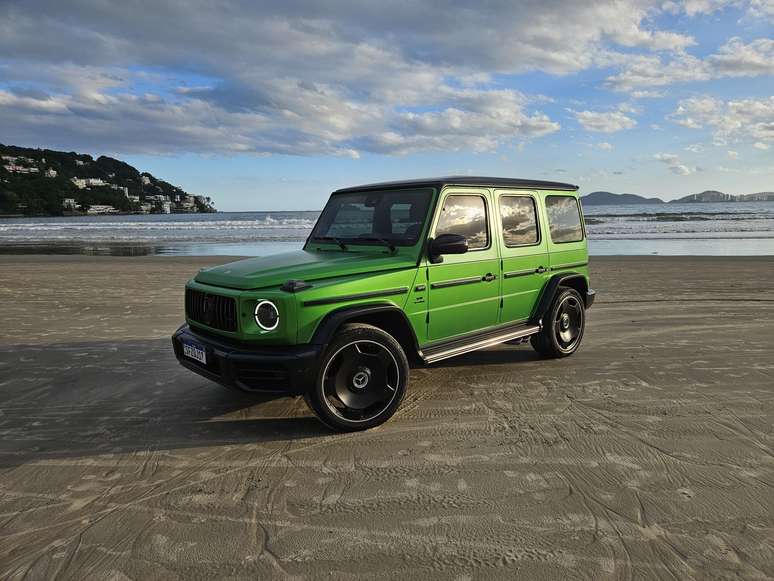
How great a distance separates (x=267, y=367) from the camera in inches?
137

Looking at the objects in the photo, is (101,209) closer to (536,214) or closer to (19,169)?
(19,169)

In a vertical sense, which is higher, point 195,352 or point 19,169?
point 19,169

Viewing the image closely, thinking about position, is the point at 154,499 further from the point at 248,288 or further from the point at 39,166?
the point at 39,166

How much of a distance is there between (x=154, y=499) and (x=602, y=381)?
3.96 metres

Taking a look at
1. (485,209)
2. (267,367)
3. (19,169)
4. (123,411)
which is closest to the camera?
(267,367)

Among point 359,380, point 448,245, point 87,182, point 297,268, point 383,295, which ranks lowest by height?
point 359,380

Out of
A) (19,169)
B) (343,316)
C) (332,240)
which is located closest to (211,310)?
(343,316)

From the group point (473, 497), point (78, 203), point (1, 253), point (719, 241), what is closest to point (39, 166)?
point (78, 203)

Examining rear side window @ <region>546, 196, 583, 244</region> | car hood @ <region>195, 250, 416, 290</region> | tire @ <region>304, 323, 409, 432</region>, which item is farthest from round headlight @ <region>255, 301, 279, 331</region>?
rear side window @ <region>546, 196, 583, 244</region>

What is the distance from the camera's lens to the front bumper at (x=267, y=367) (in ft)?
11.4

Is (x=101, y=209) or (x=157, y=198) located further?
(x=157, y=198)

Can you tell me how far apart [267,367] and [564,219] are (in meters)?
3.89

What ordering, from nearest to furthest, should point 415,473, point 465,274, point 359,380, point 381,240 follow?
point 415,473, point 359,380, point 381,240, point 465,274

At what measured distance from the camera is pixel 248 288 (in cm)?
364
